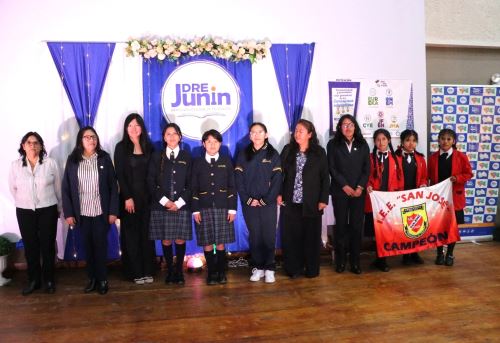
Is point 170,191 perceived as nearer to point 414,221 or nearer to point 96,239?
point 96,239

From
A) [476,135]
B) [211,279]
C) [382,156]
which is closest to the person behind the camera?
[211,279]

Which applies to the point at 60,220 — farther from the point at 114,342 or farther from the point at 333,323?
the point at 333,323

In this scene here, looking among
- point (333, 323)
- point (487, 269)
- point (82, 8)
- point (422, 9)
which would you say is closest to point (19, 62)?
point (82, 8)

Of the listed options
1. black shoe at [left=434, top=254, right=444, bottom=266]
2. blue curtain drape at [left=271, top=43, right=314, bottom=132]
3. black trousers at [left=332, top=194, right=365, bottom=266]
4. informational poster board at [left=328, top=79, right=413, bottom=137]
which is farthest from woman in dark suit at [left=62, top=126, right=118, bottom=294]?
black shoe at [left=434, top=254, right=444, bottom=266]

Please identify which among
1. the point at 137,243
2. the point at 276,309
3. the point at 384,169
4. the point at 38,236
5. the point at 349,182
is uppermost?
the point at 384,169

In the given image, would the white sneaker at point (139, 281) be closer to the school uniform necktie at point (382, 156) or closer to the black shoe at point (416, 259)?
the school uniform necktie at point (382, 156)

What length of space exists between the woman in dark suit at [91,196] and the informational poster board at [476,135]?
3770 millimetres

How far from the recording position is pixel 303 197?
3.66 m

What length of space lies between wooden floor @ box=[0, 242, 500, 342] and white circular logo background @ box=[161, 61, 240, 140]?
157cm

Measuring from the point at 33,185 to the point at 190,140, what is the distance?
153 cm

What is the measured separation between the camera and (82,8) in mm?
4074

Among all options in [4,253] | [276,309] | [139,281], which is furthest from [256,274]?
[4,253]

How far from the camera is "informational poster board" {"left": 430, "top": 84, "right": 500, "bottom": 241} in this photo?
192 inches

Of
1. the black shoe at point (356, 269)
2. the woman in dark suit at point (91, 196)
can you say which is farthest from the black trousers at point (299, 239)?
the woman in dark suit at point (91, 196)
